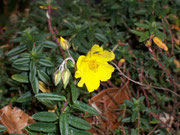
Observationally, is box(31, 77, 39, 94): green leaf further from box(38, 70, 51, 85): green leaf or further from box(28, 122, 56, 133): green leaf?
box(28, 122, 56, 133): green leaf

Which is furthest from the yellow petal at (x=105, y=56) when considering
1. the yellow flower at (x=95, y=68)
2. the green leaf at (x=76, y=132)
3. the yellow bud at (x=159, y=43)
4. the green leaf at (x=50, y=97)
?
the yellow bud at (x=159, y=43)

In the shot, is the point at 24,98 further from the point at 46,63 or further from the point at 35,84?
the point at 46,63

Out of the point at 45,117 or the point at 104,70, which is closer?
the point at 45,117

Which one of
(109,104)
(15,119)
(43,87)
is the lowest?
(109,104)

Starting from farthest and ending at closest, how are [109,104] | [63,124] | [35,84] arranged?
1. [109,104]
2. [35,84]
3. [63,124]

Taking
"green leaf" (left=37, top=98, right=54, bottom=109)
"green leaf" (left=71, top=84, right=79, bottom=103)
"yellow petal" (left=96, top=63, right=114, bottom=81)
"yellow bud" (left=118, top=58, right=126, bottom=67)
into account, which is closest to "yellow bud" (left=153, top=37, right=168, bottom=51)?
"yellow bud" (left=118, top=58, right=126, bottom=67)

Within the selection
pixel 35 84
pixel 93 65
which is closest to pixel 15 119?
pixel 35 84

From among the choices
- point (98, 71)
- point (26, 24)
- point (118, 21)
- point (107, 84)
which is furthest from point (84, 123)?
point (26, 24)

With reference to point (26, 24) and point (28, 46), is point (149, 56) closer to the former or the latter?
point (28, 46)
